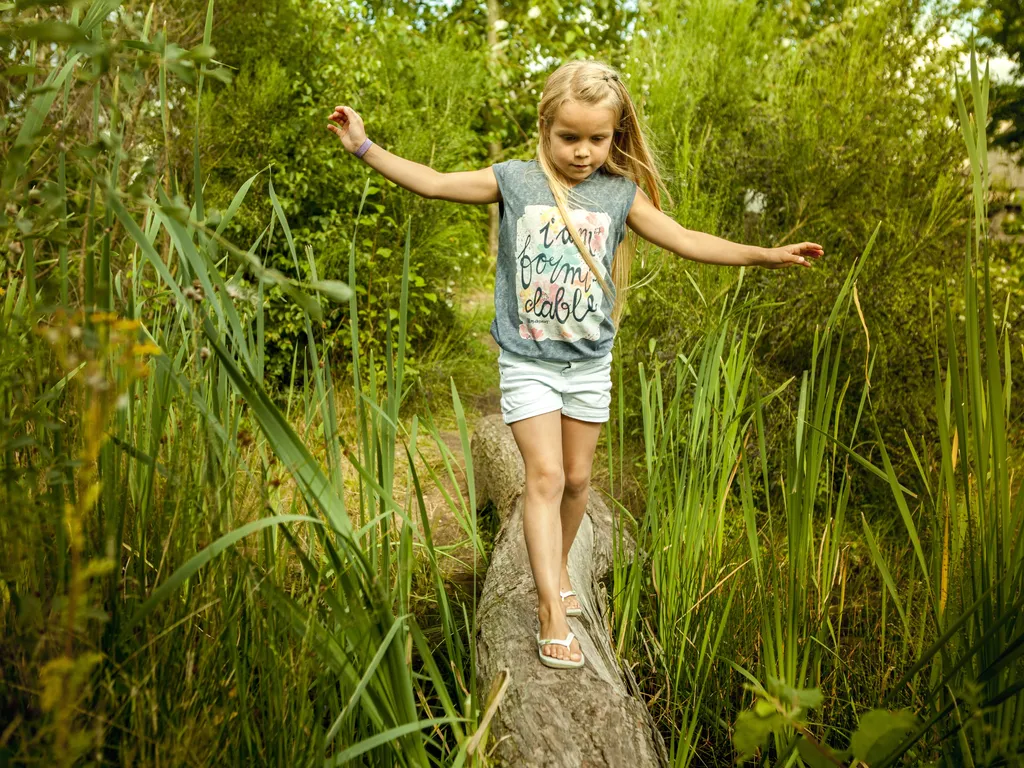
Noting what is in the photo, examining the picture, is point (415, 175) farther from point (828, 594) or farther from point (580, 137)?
point (828, 594)

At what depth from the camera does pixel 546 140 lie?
219cm

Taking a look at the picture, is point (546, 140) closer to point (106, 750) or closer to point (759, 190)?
point (106, 750)

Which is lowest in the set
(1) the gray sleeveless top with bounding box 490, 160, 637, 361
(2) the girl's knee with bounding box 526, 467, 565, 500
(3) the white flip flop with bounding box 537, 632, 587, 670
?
(3) the white flip flop with bounding box 537, 632, 587, 670

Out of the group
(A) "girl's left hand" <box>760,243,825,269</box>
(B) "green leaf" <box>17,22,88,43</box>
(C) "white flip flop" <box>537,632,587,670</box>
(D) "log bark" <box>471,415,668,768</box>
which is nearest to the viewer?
(B) "green leaf" <box>17,22,88,43</box>

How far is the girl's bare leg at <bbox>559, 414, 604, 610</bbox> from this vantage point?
7.32 feet

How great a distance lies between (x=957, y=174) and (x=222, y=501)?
3.81 meters

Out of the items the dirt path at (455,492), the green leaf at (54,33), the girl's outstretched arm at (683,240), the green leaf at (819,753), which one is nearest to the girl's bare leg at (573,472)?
the dirt path at (455,492)

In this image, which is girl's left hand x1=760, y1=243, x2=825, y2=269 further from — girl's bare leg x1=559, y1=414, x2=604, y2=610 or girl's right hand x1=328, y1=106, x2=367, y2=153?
girl's right hand x1=328, y1=106, x2=367, y2=153

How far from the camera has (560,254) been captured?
2.12m

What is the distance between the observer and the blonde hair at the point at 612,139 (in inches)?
82.4

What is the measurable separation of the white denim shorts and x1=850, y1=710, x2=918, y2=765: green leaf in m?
1.12

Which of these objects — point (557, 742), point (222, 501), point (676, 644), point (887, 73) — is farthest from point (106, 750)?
point (887, 73)

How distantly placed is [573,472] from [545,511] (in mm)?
265

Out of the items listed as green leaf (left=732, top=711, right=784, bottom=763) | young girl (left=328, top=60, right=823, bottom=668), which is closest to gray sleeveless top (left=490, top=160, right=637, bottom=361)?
young girl (left=328, top=60, right=823, bottom=668)
